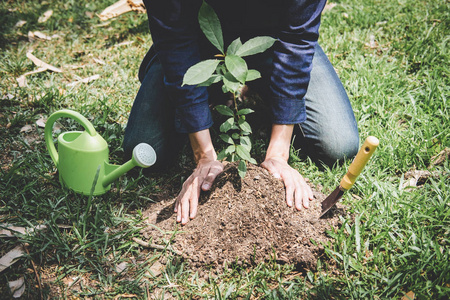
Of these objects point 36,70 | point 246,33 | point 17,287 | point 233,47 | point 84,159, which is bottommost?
point 17,287

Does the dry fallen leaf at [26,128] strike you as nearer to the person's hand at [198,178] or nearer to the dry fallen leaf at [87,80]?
the dry fallen leaf at [87,80]

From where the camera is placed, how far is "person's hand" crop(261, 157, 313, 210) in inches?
66.6

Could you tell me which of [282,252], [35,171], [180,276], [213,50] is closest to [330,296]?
[282,252]

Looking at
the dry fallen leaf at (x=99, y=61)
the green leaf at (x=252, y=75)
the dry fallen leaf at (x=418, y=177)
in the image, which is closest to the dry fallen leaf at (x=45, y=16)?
the dry fallen leaf at (x=99, y=61)

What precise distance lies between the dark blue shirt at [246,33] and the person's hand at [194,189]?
25 cm

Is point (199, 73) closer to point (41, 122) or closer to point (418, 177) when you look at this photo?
point (418, 177)

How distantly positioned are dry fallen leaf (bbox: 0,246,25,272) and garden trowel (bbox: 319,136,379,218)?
5.01 ft

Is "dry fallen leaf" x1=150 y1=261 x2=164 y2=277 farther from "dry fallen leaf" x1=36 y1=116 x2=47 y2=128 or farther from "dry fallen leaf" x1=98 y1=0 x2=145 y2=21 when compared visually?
"dry fallen leaf" x1=98 y1=0 x2=145 y2=21

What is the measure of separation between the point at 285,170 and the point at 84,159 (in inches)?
42.2

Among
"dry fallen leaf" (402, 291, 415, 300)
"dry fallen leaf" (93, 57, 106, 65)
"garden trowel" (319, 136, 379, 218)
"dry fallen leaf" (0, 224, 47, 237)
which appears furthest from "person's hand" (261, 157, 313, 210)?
"dry fallen leaf" (93, 57, 106, 65)

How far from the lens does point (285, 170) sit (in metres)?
1.80

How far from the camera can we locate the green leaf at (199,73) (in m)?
1.23

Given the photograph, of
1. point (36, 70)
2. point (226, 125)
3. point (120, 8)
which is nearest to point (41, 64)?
point (36, 70)

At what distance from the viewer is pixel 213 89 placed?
2.34m
